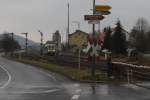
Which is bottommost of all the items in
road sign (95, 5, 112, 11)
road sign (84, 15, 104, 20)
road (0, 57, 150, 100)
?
road (0, 57, 150, 100)

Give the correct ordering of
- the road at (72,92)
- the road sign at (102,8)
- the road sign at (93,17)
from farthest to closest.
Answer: the road sign at (93,17) < the road sign at (102,8) < the road at (72,92)

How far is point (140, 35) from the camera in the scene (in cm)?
→ 12319

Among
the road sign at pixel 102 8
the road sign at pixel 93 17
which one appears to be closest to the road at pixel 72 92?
the road sign at pixel 93 17

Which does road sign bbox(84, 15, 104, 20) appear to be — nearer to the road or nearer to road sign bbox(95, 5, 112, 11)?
road sign bbox(95, 5, 112, 11)

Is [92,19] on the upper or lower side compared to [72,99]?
upper

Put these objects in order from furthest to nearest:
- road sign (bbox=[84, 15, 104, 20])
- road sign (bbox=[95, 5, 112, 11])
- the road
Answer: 1. road sign (bbox=[84, 15, 104, 20])
2. road sign (bbox=[95, 5, 112, 11])
3. the road

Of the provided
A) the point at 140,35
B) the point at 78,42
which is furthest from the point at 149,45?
the point at 78,42

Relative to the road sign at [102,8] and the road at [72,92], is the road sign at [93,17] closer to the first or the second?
the road sign at [102,8]

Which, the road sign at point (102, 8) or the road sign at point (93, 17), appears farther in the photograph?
the road sign at point (93, 17)

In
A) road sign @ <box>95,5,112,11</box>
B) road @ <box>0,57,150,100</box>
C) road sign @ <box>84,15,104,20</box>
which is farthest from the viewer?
road sign @ <box>84,15,104,20</box>

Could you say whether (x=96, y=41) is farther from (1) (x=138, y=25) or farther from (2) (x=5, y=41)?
(1) (x=138, y=25)

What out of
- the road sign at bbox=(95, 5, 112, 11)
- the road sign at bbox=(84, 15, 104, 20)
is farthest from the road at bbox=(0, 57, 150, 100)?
the road sign at bbox=(95, 5, 112, 11)

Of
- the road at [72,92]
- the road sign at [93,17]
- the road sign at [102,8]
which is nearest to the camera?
the road at [72,92]

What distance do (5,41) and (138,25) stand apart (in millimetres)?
53396
